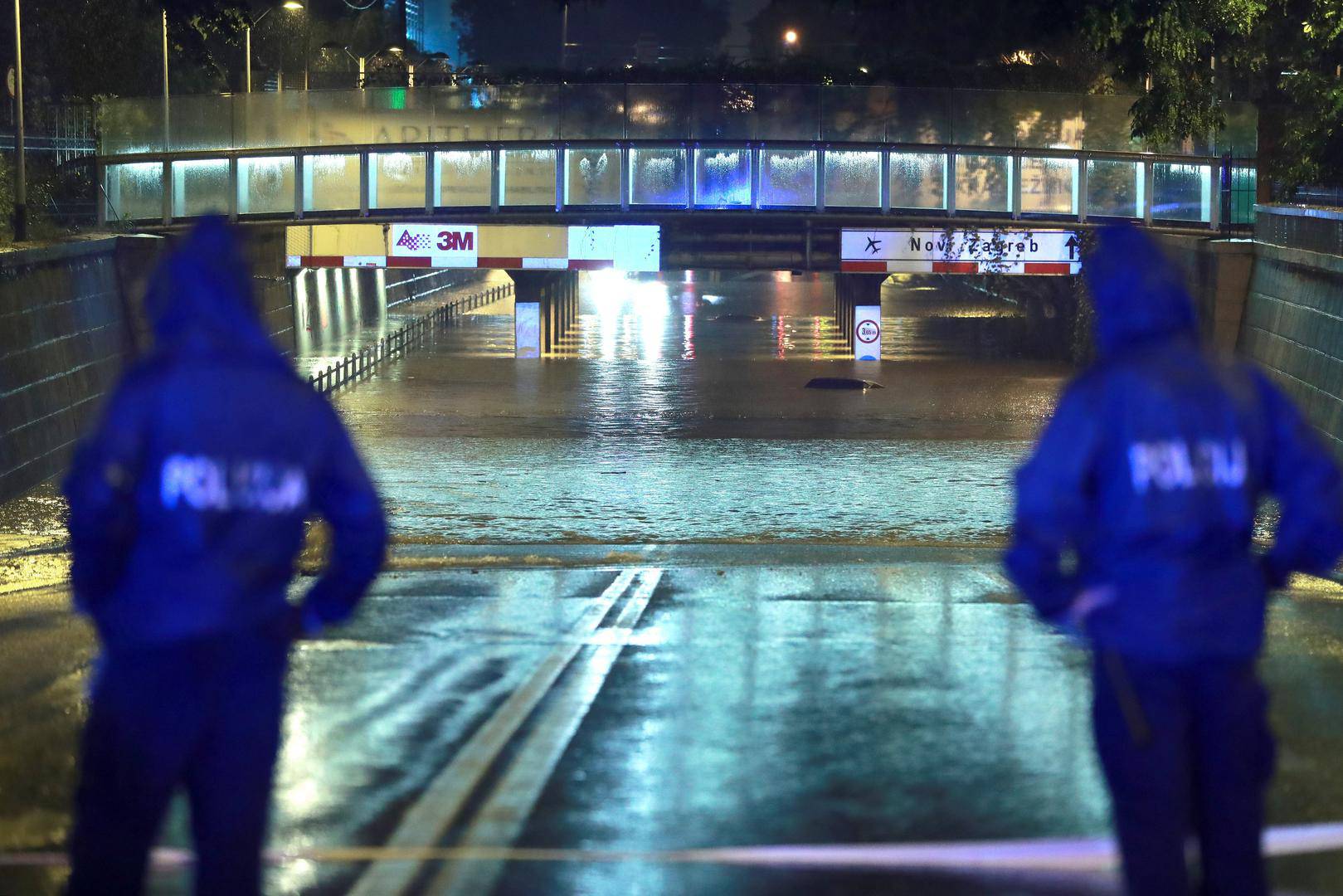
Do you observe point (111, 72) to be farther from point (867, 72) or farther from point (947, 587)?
point (947, 587)

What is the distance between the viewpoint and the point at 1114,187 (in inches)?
1753

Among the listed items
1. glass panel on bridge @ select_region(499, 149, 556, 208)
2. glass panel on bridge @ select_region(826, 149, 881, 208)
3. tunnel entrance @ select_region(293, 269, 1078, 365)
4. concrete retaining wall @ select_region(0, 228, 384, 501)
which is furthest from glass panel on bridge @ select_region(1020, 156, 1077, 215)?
concrete retaining wall @ select_region(0, 228, 384, 501)

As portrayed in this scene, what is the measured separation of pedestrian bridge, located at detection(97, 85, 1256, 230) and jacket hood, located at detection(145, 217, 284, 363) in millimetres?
40450

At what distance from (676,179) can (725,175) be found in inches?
48.0

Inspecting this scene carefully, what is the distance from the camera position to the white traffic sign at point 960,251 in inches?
1799

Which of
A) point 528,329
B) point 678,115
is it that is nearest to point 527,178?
point 678,115

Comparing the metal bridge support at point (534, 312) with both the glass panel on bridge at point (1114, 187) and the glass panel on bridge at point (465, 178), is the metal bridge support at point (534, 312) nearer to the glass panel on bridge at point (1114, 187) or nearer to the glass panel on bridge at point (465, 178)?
the glass panel on bridge at point (465, 178)

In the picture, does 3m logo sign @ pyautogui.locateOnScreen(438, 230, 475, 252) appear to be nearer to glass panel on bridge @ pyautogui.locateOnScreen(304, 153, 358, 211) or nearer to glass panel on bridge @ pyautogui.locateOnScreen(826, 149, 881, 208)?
glass panel on bridge @ pyautogui.locateOnScreen(304, 153, 358, 211)

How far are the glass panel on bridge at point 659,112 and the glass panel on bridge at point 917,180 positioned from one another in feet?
17.2

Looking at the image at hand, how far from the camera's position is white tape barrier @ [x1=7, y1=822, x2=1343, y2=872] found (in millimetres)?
5617

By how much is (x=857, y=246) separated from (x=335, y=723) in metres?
39.9

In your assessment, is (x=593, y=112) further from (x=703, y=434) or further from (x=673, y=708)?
(x=673, y=708)

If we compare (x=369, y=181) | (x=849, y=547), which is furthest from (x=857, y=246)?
(x=849, y=547)

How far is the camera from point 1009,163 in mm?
44562
